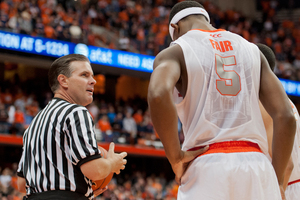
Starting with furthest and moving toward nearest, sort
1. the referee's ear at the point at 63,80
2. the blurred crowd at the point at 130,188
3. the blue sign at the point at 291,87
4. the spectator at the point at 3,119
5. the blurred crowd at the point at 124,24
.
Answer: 1. the blue sign at the point at 291,87
2. the blurred crowd at the point at 124,24
3. the spectator at the point at 3,119
4. the blurred crowd at the point at 130,188
5. the referee's ear at the point at 63,80

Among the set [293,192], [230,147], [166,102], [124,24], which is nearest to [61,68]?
[166,102]

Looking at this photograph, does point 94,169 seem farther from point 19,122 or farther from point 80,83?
point 19,122

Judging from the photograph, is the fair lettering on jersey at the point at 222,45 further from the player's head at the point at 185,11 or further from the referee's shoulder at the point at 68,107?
the referee's shoulder at the point at 68,107

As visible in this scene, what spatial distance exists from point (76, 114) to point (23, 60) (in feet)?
40.7

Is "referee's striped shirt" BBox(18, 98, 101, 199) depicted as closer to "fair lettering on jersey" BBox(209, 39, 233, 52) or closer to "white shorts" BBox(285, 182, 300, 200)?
"fair lettering on jersey" BBox(209, 39, 233, 52)

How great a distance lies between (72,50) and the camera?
14.2 m

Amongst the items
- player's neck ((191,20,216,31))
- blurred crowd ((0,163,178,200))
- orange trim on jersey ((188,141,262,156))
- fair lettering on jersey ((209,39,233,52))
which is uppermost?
player's neck ((191,20,216,31))

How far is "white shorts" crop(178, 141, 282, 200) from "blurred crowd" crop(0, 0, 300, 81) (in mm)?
12188

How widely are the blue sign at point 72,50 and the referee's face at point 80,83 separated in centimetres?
1135

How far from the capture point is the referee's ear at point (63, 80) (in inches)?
106

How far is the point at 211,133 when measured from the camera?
95.0 inches

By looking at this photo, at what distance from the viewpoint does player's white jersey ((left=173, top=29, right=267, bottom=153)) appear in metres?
2.41

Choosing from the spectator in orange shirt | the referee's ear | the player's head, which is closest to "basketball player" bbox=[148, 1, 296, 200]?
the player's head

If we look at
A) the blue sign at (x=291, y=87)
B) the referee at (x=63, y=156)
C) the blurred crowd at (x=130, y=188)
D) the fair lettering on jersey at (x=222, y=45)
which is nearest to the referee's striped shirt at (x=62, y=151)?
the referee at (x=63, y=156)
